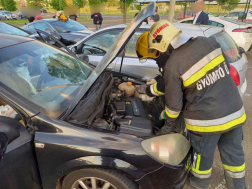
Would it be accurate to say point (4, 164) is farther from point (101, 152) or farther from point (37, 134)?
point (101, 152)

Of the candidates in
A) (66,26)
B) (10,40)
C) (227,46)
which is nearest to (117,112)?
(10,40)

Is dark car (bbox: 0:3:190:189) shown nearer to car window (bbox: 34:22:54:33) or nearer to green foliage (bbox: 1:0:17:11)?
car window (bbox: 34:22:54:33)

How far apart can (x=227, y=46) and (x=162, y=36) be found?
178 centimetres

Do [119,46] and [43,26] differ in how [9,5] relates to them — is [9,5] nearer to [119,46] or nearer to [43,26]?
[43,26]

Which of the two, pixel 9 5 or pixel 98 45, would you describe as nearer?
pixel 98 45

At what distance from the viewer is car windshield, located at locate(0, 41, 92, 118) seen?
1.71m

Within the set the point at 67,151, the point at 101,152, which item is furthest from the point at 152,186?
the point at 67,151

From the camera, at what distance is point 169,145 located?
65.7 inches

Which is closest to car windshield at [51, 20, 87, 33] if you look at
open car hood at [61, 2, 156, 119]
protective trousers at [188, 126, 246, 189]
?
open car hood at [61, 2, 156, 119]

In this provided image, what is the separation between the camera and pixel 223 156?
1.92 meters

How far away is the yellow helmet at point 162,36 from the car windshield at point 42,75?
939 millimetres

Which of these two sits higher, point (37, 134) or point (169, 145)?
point (37, 134)

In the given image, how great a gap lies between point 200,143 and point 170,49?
34.6 inches

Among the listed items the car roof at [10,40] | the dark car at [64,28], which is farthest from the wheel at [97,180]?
the dark car at [64,28]
